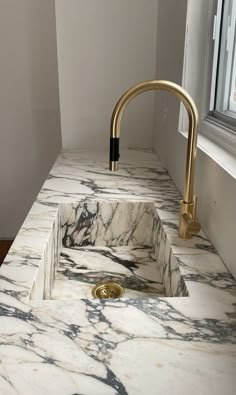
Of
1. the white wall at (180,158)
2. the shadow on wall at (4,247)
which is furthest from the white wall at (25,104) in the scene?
the white wall at (180,158)

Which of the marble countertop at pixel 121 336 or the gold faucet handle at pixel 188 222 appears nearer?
the marble countertop at pixel 121 336

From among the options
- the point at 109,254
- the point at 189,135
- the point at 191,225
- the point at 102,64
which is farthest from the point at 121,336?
the point at 102,64

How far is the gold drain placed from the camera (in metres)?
0.96

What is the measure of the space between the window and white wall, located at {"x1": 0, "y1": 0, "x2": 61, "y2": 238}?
1.43 meters

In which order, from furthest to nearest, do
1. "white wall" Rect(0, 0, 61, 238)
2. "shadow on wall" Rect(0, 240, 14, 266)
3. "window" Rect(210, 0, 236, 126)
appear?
"shadow on wall" Rect(0, 240, 14, 266)
"white wall" Rect(0, 0, 61, 238)
"window" Rect(210, 0, 236, 126)

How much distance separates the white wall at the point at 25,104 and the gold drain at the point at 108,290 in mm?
1693

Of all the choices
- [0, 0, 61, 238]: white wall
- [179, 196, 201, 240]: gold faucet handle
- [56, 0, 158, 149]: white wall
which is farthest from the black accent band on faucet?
[0, 0, 61, 238]: white wall

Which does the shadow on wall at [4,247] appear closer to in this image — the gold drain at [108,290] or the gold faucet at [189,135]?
the gold drain at [108,290]

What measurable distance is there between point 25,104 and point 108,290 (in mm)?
1815

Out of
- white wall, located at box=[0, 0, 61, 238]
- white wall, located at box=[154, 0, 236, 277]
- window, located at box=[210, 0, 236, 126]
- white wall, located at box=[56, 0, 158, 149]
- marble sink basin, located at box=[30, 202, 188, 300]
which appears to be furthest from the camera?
white wall, located at box=[0, 0, 61, 238]

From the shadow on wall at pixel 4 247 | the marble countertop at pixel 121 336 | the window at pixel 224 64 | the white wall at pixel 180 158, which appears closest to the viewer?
the marble countertop at pixel 121 336

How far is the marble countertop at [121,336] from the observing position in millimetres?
486

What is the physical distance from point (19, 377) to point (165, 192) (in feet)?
2.92

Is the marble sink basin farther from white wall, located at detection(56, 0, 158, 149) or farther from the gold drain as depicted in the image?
white wall, located at detection(56, 0, 158, 149)
